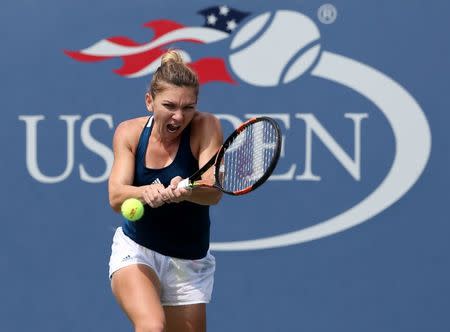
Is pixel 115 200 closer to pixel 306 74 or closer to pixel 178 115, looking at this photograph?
pixel 178 115

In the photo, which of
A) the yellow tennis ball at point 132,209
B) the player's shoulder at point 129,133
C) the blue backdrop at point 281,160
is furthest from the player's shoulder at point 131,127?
the blue backdrop at point 281,160

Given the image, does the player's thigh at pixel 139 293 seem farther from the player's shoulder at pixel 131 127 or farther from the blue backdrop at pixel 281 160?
the blue backdrop at pixel 281 160

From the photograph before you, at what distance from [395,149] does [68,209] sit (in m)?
1.62

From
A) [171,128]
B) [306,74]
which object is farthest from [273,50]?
[171,128]

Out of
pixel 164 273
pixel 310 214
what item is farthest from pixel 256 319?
pixel 164 273

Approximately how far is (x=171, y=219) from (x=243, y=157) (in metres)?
0.36

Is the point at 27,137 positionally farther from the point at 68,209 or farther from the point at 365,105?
the point at 365,105

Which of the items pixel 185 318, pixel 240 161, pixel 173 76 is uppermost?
pixel 173 76

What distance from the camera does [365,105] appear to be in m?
5.20

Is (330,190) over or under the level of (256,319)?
over

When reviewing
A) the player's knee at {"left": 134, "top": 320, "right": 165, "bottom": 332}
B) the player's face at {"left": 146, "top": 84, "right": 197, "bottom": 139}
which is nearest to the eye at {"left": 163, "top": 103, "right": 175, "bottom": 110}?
the player's face at {"left": 146, "top": 84, "right": 197, "bottom": 139}

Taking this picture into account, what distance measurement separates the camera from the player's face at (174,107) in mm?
3811

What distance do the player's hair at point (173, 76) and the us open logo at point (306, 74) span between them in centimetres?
134

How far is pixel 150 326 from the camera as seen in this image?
373 centimetres
